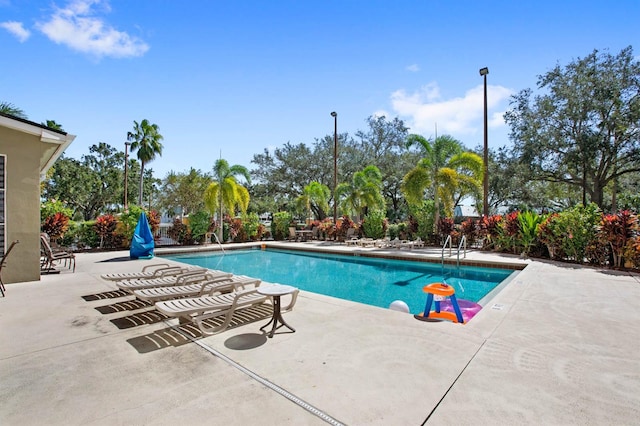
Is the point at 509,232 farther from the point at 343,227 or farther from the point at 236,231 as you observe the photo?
the point at 236,231

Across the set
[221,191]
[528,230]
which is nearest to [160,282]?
[528,230]

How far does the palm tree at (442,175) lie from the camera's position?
14711 mm

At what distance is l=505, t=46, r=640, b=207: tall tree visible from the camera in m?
16.6

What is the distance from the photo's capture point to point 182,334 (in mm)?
3936

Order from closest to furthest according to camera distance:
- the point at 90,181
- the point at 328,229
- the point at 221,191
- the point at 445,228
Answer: the point at 445,228 → the point at 221,191 → the point at 328,229 → the point at 90,181

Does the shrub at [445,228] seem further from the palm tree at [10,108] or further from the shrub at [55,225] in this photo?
the palm tree at [10,108]

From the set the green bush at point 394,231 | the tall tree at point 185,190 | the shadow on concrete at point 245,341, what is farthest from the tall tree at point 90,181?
the shadow on concrete at point 245,341

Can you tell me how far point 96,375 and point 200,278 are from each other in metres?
2.67

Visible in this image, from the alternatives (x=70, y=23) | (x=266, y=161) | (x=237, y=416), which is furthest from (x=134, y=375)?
(x=266, y=161)

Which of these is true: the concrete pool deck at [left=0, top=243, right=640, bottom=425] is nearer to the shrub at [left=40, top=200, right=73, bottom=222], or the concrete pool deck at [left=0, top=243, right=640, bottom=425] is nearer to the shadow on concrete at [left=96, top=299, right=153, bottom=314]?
the shadow on concrete at [left=96, top=299, right=153, bottom=314]

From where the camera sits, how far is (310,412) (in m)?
2.34

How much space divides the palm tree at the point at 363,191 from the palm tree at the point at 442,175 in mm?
2713

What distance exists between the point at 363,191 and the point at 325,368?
616 inches

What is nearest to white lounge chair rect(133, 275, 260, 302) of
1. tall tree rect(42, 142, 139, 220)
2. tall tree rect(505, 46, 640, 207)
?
tall tree rect(505, 46, 640, 207)
